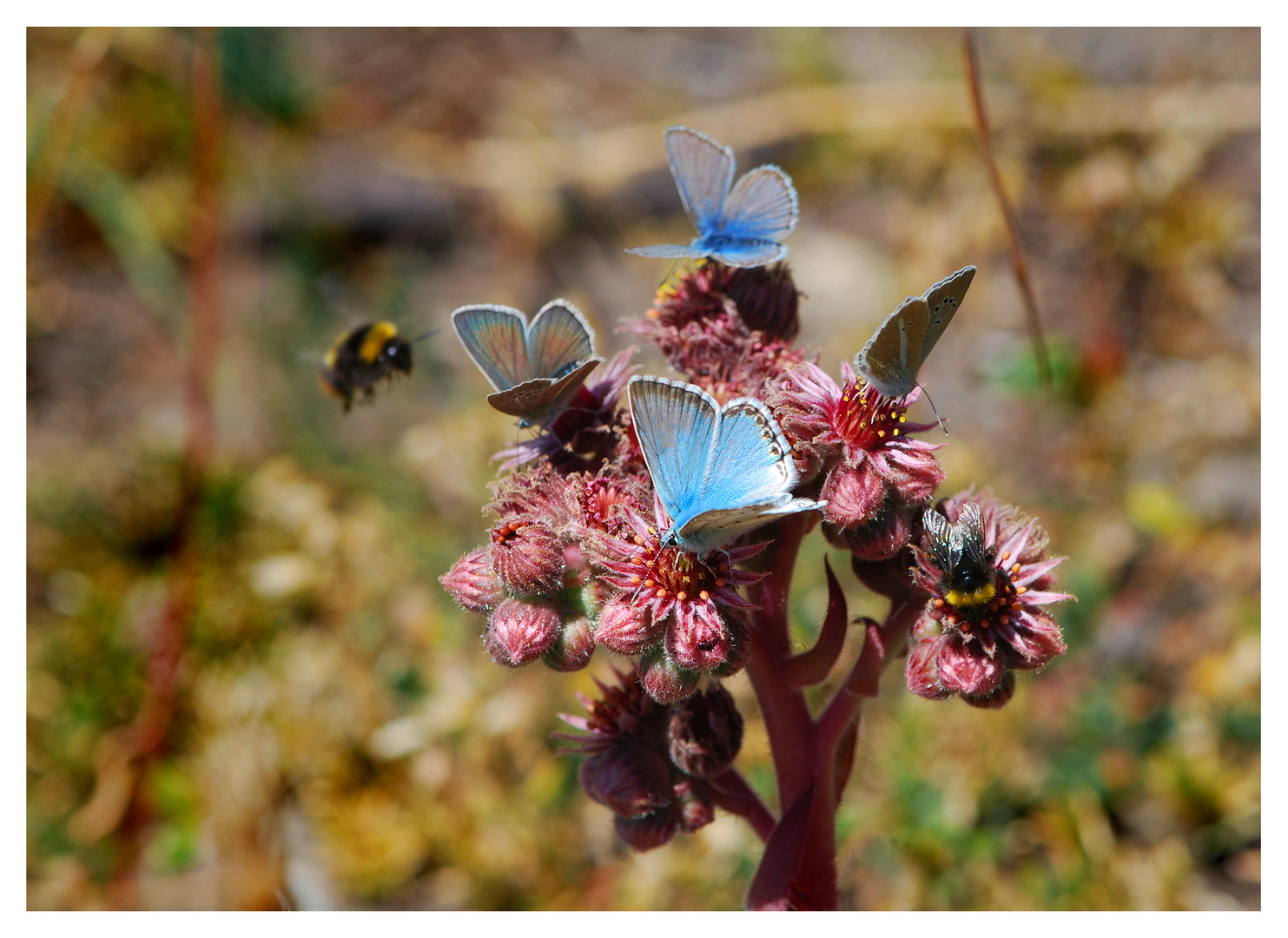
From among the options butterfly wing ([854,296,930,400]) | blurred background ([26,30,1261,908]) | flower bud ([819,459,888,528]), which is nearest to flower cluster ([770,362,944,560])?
flower bud ([819,459,888,528])

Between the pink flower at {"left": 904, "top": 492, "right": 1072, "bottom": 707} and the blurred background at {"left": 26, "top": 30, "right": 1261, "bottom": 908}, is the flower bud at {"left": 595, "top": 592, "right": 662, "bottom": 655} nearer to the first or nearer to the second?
the pink flower at {"left": 904, "top": 492, "right": 1072, "bottom": 707}

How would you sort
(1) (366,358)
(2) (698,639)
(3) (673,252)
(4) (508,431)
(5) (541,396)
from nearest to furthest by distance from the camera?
(2) (698,639), (5) (541,396), (3) (673,252), (1) (366,358), (4) (508,431)

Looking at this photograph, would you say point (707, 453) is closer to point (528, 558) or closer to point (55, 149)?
point (528, 558)

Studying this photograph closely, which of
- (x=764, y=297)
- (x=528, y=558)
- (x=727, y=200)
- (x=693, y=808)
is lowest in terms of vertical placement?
(x=693, y=808)

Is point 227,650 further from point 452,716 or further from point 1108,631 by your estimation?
point 1108,631

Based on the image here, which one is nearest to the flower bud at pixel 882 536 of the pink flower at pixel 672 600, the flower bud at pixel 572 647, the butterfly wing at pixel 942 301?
the pink flower at pixel 672 600

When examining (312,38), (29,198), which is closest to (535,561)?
(29,198)

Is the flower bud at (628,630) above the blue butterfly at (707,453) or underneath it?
underneath

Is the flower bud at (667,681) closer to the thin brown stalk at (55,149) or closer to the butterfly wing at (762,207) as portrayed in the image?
the butterfly wing at (762,207)

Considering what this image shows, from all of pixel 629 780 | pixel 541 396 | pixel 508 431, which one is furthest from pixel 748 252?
pixel 508 431
